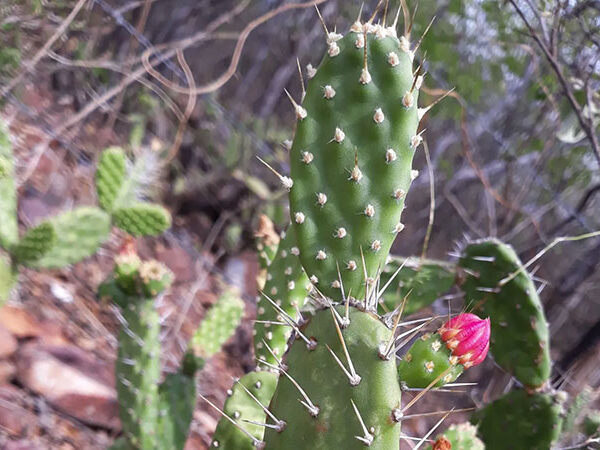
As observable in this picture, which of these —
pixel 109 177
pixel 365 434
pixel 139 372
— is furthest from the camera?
pixel 109 177

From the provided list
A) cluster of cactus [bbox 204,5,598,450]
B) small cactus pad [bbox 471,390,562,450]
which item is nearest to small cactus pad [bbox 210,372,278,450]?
cluster of cactus [bbox 204,5,598,450]

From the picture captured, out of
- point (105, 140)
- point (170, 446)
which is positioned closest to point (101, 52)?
point (105, 140)

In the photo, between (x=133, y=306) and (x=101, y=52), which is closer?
(x=133, y=306)

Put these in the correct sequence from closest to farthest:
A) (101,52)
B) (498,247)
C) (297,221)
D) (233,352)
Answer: (297,221), (498,247), (233,352), (101,52)

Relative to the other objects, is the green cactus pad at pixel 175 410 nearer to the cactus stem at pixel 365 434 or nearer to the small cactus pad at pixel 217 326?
the small cactus pad at pixel 217 326

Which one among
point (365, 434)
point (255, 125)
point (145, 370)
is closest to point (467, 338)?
point (365, 434)

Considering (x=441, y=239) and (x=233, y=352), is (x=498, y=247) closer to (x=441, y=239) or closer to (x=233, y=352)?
(x=233, y=352)

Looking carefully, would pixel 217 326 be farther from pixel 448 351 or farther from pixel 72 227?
pixel 448 351
